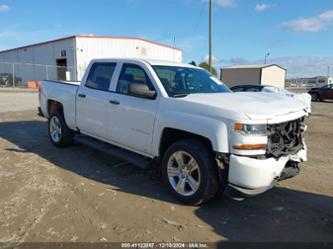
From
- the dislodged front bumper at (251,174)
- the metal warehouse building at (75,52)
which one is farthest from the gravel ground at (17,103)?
the dislodged front bumper at (251,174)

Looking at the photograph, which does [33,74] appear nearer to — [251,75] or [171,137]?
[251,75]

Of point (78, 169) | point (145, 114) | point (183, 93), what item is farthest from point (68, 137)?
point (183, 93)

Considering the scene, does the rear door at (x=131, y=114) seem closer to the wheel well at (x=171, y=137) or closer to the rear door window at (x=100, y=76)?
the wheel well at (x=171, y=137)

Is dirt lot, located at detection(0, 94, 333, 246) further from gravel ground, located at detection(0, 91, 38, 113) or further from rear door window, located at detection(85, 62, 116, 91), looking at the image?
gravel ground, located at detection(0, 91, 38, 113)

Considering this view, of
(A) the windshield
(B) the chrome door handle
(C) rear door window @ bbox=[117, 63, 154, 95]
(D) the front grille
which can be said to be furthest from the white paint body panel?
(B) the chrome door handle

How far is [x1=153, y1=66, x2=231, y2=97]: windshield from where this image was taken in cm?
470

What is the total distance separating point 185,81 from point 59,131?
3470 mm

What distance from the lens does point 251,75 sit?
3916cm

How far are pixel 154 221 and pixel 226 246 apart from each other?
929 mm

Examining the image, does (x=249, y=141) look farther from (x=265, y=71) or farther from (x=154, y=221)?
(x=265, y=71)

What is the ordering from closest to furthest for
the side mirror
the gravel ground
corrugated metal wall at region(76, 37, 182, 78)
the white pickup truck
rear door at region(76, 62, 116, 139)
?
the white pickup truck → the side mirror → rear door at region(76, 62, 116, 139) → the gravel ground → corrugated metal wall at region(76, 37, 182, 78)

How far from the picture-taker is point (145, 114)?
461cm

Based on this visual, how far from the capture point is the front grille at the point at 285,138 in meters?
3.78

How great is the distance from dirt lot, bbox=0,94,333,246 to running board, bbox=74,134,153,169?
0.37 meters
